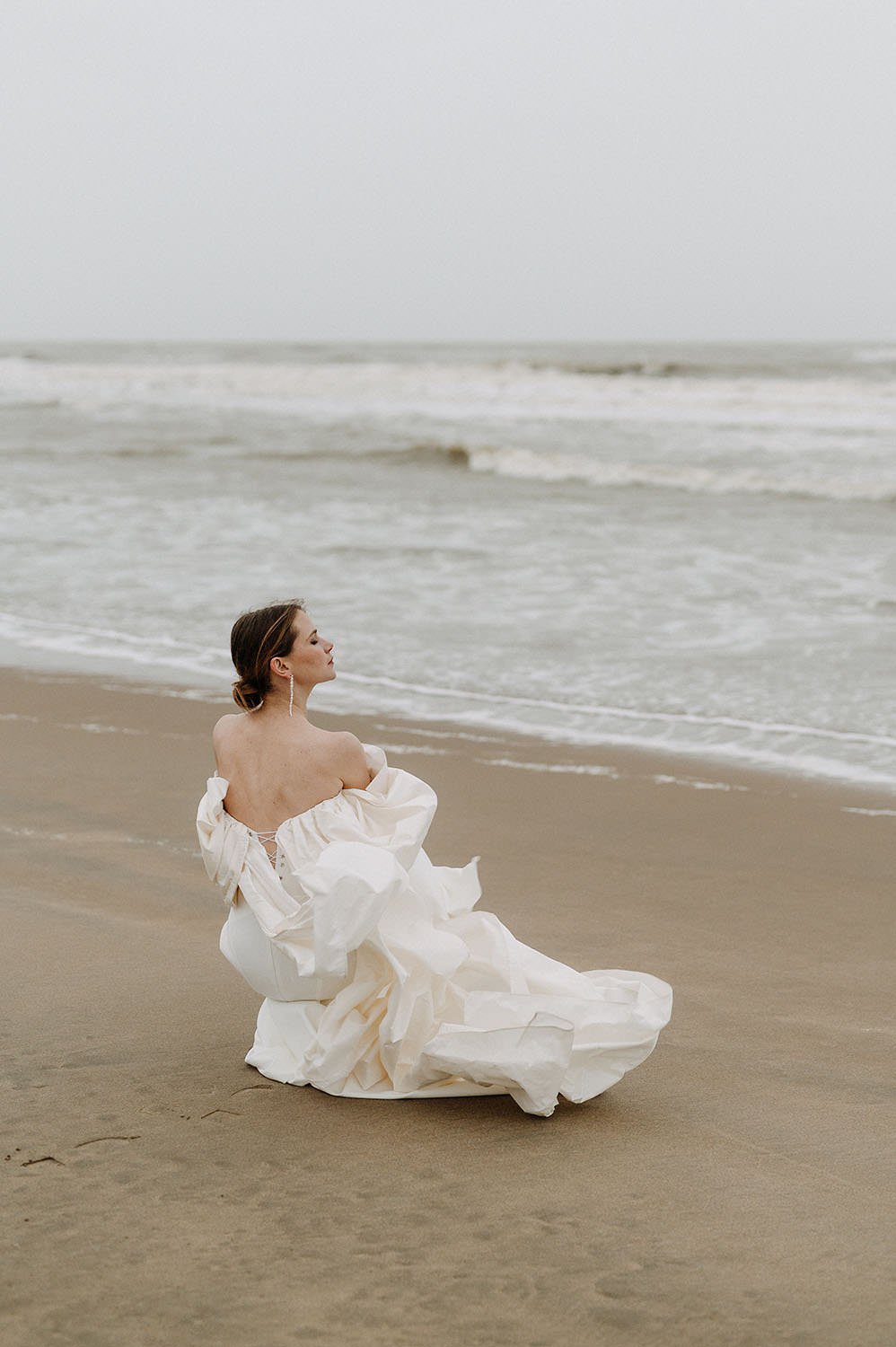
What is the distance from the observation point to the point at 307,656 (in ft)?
11.6

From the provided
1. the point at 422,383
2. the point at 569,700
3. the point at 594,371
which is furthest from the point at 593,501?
the point at 594,371

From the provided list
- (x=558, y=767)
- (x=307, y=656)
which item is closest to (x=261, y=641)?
(x=307, y=656)

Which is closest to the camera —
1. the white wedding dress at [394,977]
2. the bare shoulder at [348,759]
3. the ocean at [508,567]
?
the white wedding dress at [394,977]

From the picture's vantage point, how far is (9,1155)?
2.98 metres

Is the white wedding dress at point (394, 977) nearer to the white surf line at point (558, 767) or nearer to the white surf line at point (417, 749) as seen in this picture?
the white surf line at point (558, 767)

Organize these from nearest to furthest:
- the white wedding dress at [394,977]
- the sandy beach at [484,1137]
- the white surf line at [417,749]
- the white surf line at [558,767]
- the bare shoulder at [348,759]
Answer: the sandy beach at [484,1137]
the white wedding dress at [394,977]
the bare shoulder at [348,759]
the white surf line at [558,767]
the white surf line at [417,749]

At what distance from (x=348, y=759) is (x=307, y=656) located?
268 mm

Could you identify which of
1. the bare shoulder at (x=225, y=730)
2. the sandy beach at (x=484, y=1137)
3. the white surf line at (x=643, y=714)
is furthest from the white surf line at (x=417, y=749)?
the bare shoulder at (x=225, y=730)

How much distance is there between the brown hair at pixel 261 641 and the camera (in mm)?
3525

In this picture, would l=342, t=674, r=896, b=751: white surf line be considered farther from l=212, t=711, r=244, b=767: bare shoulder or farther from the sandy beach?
l=212, t=711, r=244, b=767: bare shoulder

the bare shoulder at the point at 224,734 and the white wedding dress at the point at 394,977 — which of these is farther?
the bare shoulder at the point at 224,734

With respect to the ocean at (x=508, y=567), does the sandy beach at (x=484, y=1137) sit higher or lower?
lower

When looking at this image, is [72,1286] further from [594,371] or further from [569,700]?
[594,371]

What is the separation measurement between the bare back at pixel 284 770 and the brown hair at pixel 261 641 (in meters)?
0.11
